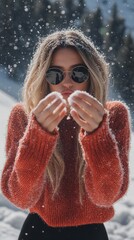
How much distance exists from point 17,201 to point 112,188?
1.47ft

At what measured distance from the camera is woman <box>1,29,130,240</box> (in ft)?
7.04

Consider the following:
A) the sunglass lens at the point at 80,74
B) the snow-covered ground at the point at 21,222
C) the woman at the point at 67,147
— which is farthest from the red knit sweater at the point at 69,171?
the snow-covered ground at the point at 21,222

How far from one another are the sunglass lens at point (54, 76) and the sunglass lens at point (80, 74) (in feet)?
0.23

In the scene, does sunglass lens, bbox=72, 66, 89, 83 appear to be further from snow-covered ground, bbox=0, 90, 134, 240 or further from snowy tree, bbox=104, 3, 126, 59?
snowy tree, bbox=104, 3, 126, 59

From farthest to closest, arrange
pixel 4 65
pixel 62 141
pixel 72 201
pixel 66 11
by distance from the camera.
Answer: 1. pixel 66 11
2. pixel 4 65
3. pixel 62 141
4. pixel 72 201

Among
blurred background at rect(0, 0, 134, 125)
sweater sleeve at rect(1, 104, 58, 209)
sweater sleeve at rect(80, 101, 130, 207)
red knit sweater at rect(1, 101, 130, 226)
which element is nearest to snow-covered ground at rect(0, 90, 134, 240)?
red knit sweater at rect(1, 101, 130, 226)

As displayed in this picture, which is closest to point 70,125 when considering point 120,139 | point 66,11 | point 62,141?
point 62,141

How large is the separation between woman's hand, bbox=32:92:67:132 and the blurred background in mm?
31502

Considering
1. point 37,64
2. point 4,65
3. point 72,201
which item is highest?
point 4,65

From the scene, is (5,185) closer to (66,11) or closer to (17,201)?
(17,201)

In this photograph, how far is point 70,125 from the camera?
2.71m

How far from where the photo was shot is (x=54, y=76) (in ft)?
8.21

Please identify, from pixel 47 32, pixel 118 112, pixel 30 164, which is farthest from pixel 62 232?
pixel 47 32

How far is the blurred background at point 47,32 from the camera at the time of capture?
37062 millimetres
